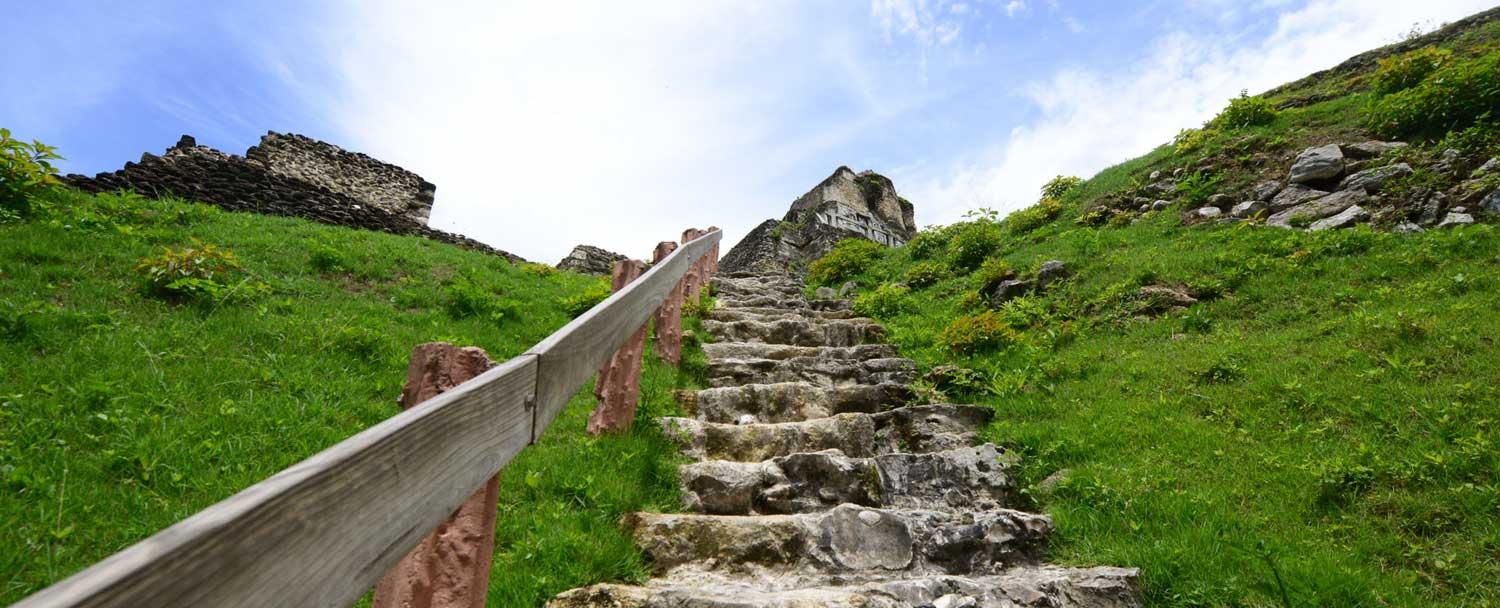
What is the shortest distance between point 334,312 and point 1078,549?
20.6ft

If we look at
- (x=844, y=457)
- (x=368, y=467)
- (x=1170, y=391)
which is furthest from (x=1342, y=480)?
(x=368, y=467)

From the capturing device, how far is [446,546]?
6.20 feet

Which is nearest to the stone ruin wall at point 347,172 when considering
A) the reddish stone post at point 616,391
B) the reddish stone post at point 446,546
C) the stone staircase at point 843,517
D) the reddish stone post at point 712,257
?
the reddish stone post at point 712,257

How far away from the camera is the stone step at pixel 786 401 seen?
16.4 feet

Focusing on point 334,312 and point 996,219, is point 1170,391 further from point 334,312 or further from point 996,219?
point 996,219

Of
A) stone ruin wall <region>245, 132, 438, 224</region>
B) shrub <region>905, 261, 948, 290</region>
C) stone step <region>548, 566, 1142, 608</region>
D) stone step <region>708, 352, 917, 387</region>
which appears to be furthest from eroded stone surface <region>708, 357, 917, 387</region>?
stone ruin wall <region>245, 132, 438, 224</region>

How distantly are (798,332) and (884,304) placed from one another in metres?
2.14

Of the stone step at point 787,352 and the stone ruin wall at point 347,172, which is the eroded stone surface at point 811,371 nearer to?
the stone step at point 787,352

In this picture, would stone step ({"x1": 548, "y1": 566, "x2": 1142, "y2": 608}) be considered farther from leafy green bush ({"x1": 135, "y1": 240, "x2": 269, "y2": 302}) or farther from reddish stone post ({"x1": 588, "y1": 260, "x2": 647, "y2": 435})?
leafy green bush ({"x1": 135, "y1": 240, "x2": 269, "y2": 302})

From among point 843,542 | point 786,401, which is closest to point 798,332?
point 786,401

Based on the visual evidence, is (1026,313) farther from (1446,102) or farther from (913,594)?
(1446,102)

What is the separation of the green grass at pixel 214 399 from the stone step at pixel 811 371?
40cm

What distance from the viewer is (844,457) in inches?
157

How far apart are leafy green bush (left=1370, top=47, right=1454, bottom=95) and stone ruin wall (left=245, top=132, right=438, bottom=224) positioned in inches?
716
